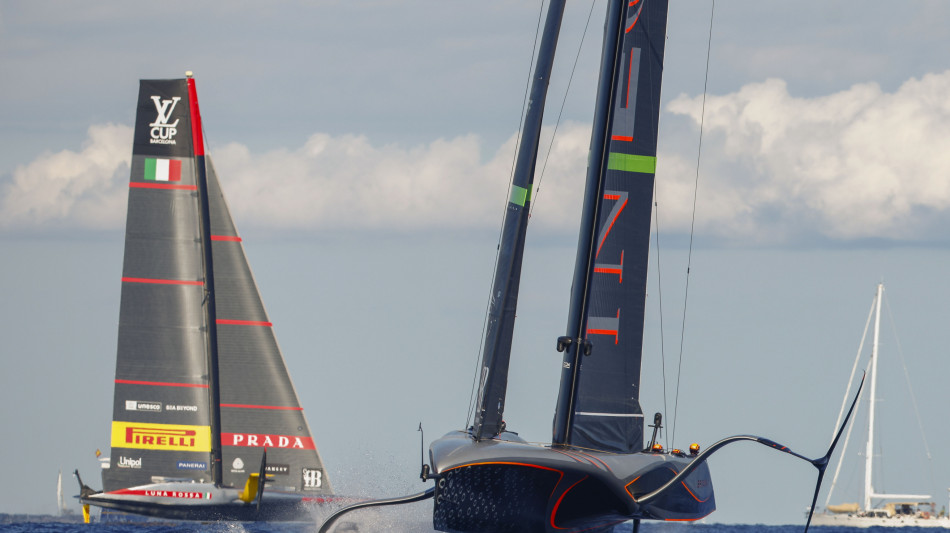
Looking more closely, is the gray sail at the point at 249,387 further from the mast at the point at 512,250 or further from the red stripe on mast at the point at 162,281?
the mast at the point at 512,250

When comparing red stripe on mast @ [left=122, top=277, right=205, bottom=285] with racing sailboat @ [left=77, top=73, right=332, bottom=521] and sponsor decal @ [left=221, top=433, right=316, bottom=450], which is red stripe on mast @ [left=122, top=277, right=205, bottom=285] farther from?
sponsor decal @ [left=221, top=433, right=316, bottom=450]

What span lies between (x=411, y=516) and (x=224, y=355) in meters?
10.0

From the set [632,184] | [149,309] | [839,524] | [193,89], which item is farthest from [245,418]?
[839,524]

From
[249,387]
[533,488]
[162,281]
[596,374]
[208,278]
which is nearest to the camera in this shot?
[533,488]

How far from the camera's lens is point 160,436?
1407 inches

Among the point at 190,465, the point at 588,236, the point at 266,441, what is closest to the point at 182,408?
the point at 190,465

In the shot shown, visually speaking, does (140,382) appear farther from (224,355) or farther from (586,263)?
(586,263)

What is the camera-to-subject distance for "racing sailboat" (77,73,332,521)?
34938 millimetres

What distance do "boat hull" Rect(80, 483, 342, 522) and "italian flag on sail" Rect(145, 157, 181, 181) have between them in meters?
7.35

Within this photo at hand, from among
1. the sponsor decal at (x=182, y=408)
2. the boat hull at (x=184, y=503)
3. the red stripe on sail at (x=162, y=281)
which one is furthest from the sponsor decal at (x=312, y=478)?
the red stripe on sail at (x=162, y=281)

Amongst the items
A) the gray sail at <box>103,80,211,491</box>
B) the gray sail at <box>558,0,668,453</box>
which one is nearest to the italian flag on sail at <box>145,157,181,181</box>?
the gray sail at <box>103,80,211,491</box>

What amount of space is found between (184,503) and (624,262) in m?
17.1

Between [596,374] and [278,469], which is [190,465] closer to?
[278,469]

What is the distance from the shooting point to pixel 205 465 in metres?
36.5
